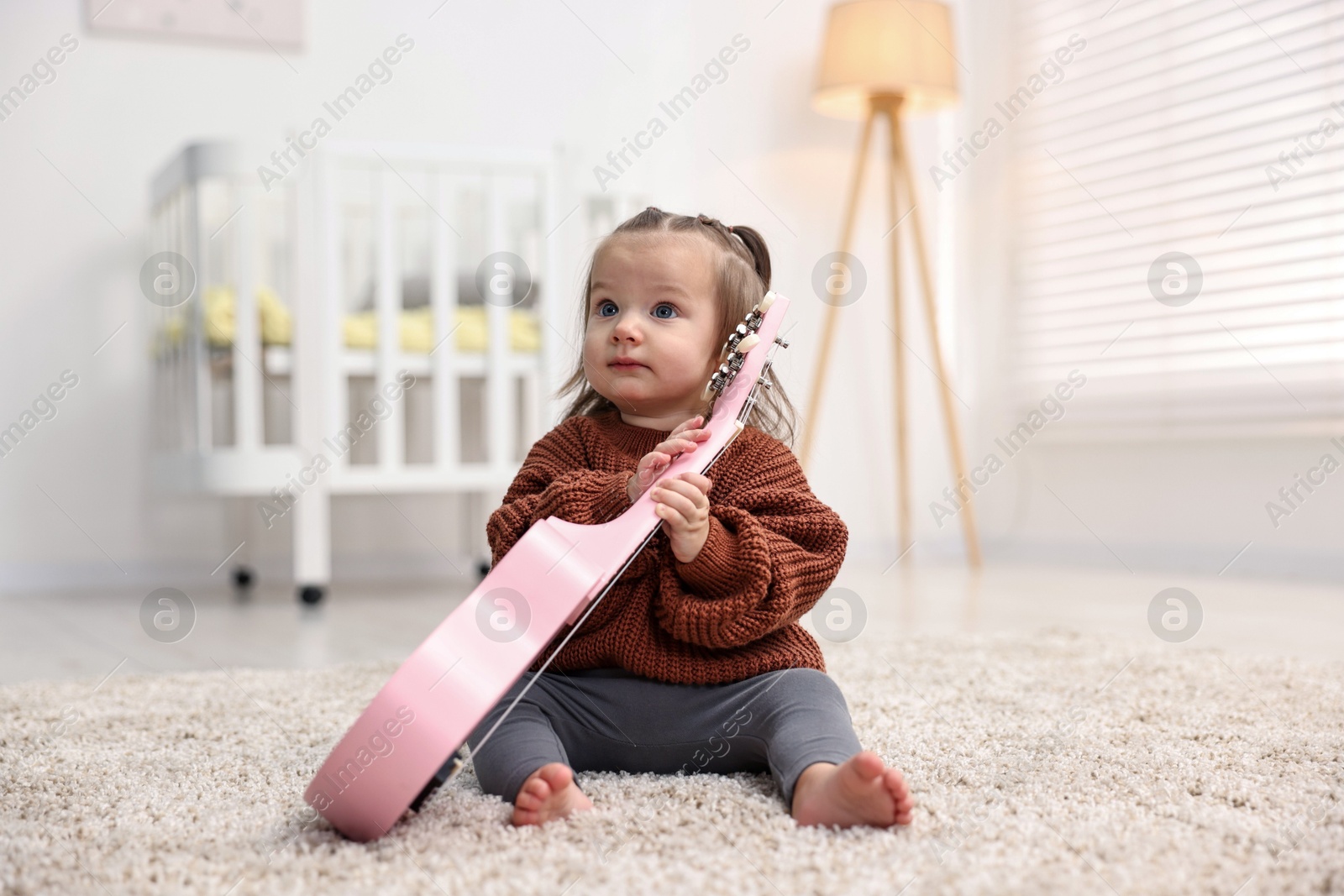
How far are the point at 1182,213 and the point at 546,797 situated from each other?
7.27 ft

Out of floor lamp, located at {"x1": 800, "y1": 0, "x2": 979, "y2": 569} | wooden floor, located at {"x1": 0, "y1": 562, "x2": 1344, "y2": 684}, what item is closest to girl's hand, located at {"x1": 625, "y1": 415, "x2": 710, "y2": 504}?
wooden floor, located at {"x1": 0, "y1": 562, "x2": 1344, "y2": 684}

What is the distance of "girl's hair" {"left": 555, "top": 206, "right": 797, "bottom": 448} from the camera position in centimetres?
87

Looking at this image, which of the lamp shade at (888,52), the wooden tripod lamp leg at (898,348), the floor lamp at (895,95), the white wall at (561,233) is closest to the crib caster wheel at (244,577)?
the white wall at (561,233)

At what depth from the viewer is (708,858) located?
1.94 feet

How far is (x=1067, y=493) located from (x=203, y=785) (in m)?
2.30

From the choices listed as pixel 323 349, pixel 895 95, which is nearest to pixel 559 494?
pixel 323 349

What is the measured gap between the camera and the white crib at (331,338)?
1956 mm

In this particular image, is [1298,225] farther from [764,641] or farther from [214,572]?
[214,572]

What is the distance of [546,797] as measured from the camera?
2.14ft

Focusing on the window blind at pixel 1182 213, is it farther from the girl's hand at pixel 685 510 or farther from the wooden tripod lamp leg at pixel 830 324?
the girl's hand at pixel 685 510

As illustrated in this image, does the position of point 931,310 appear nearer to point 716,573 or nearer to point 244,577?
point 244,577

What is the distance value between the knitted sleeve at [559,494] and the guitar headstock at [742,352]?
87 mm

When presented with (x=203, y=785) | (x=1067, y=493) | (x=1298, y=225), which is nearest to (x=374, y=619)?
(x=203, y=785)

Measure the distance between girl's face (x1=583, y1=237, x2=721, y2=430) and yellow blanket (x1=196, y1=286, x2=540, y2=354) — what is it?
4.14 ft
